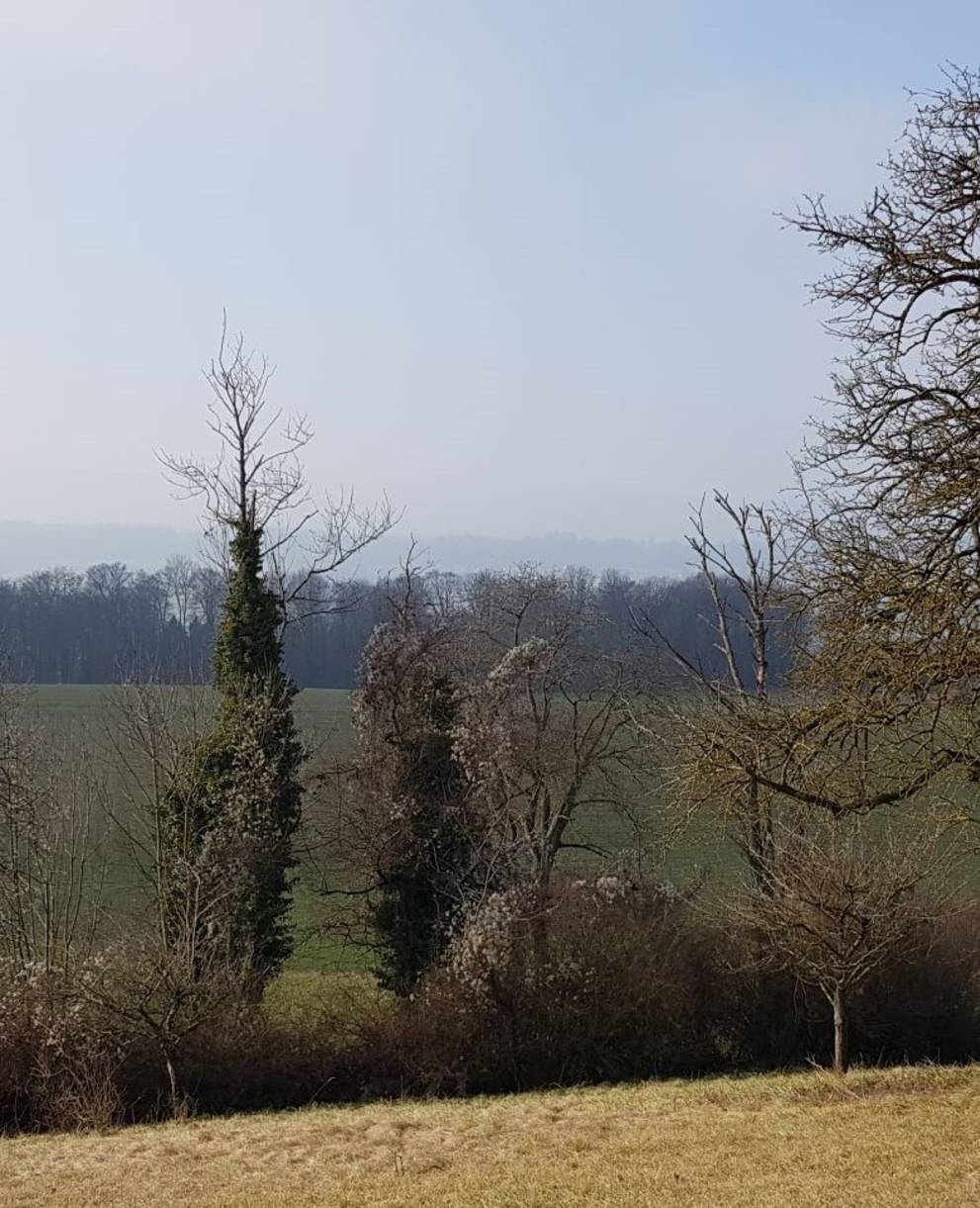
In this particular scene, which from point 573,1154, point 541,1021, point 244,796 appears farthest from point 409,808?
point 573,1154

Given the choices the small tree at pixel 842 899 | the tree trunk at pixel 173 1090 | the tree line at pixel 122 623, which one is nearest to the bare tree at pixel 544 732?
the small tree at pixel 842 899

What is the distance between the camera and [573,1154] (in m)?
12.0

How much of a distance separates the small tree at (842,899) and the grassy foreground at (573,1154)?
154cm

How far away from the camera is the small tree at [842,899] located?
1652 centimetres

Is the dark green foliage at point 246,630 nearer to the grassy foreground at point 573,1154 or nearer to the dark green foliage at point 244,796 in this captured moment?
the dark green foliage at point 244,796

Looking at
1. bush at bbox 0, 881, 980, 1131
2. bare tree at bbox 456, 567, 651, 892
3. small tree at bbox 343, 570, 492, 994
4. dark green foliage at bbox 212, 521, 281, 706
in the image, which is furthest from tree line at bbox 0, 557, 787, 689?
bush at bbox 0, 881, 980, 1131

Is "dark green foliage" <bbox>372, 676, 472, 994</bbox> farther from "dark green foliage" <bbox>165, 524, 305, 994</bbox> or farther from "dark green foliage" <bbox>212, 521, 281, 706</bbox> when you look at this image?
"dark green foliage" <bbox>212, 521, 281, 706</bbox>

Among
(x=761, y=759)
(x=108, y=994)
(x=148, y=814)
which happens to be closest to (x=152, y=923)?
(x=148, y=814)

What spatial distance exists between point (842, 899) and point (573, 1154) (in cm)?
616

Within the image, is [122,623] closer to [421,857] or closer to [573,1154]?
[421,857]

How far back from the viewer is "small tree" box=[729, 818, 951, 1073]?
1652 cm

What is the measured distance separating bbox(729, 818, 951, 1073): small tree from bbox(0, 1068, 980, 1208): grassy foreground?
1539 millimetres

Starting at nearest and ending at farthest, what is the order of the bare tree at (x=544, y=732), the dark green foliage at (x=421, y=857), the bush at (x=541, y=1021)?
the bush at (x=541, y=1021), the dark green foliage at (x=421, y=857), the bare tree at (x=544, y=732)

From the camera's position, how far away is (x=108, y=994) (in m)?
19.1
